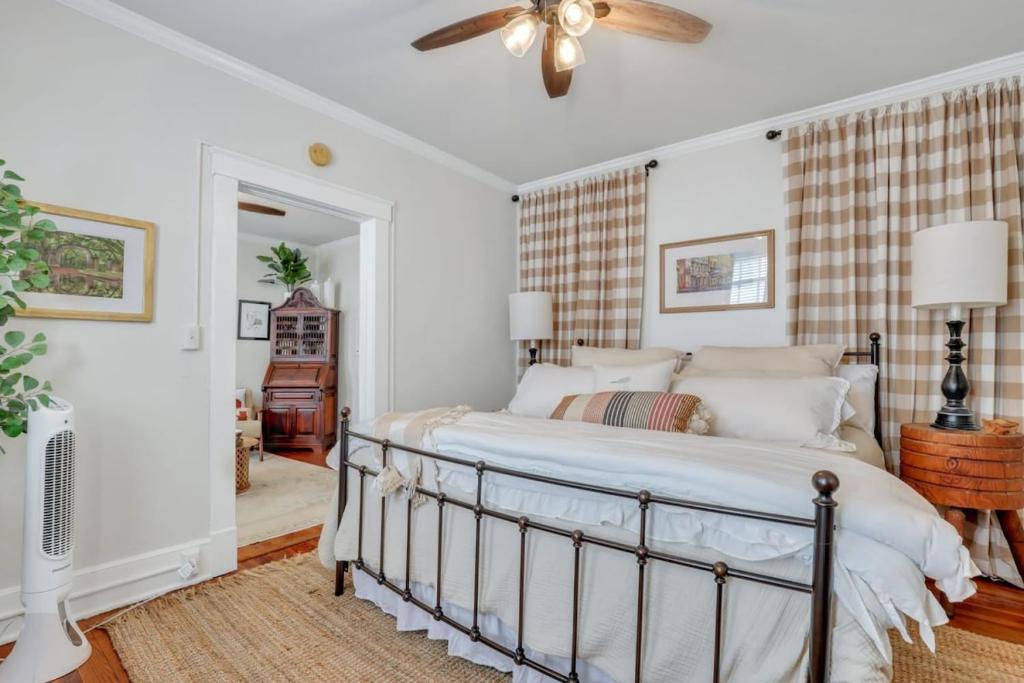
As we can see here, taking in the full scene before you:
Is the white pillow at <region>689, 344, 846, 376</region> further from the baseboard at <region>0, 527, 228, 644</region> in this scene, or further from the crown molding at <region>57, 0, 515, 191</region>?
the baseboard at <region>0, 527, 228, 644</region>

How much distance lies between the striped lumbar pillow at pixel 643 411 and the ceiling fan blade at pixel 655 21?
1411 mm

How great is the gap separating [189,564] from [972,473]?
3.41 m

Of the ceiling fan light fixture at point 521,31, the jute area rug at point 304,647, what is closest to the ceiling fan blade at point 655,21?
the ceiling fan light fixture at point 521,31

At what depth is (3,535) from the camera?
1.74 m

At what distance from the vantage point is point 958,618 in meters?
1.96

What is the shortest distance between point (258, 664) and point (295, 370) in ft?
13.4

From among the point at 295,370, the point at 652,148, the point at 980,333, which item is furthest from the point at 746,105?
the point at 295,370

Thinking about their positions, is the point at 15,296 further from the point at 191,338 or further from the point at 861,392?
the point at 861,392

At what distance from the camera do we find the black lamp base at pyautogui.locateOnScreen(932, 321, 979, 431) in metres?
2.09

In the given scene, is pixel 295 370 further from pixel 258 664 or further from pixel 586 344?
pixel 258 664

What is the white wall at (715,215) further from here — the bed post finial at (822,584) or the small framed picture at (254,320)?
the small framed picture at (254,320)

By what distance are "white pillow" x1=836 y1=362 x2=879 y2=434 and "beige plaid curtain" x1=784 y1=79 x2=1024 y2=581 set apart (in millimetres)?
295

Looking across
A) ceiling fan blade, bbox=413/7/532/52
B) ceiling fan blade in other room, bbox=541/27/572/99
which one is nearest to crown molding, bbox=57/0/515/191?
ceiling fan blade, bbox=413/7/532/52

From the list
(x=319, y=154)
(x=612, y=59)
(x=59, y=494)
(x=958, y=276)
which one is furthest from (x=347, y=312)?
(x=958, y=276)
